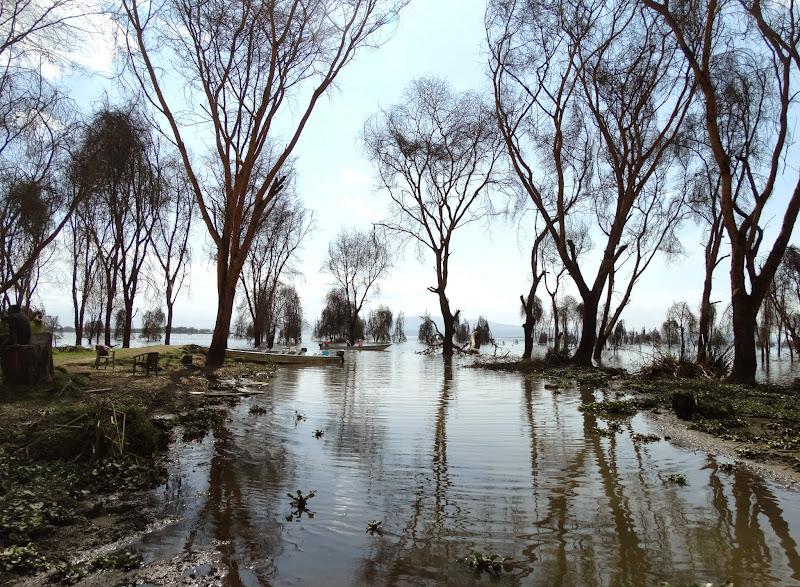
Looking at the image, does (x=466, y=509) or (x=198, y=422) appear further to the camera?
(x=198, y=422)

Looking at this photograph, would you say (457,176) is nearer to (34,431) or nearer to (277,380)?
(277,380)

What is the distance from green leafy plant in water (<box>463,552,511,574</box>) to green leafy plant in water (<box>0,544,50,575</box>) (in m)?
2.86

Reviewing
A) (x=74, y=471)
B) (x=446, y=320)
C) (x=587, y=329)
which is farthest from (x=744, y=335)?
(x=446, y=320)

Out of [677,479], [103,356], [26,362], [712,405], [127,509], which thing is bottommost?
[127,509]

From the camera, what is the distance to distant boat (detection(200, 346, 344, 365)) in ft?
71.6

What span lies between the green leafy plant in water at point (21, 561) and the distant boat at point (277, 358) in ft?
59.9

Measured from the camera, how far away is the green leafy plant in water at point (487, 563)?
11.3 feet

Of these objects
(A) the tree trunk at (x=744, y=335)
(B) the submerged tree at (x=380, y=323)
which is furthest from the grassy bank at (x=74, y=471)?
(B) the submerged tree at (x=380, y=323)

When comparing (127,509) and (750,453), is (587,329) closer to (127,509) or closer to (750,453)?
(750,453)

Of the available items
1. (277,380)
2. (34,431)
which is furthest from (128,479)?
(277,380)

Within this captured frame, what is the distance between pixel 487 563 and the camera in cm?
346

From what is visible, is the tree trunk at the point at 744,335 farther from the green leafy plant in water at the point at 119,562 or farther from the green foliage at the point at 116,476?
the green leafy plant in water at the point at 119,562

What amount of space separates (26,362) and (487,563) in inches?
366

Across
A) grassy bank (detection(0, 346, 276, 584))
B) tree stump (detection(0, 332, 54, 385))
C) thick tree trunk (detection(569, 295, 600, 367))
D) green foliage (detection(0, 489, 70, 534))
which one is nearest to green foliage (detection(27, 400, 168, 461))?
grassy bank (detection(0, 346, 276, 584))
